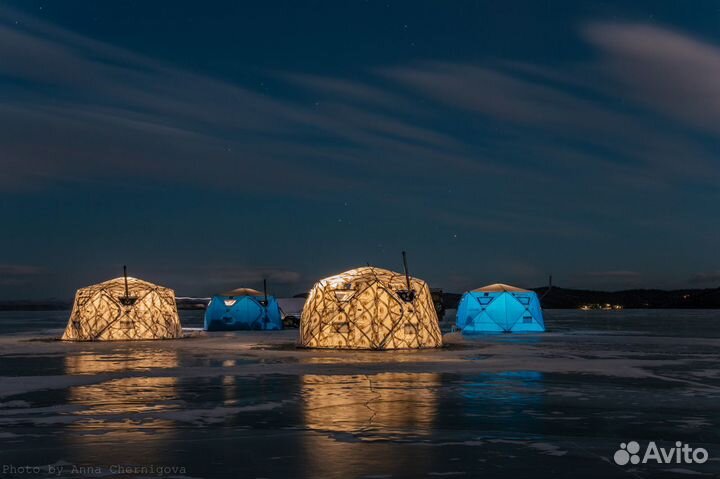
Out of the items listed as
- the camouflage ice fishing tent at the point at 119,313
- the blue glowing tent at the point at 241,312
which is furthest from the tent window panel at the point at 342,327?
the blue glowing tent at the point at 241,312

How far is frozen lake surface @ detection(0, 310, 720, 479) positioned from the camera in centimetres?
969

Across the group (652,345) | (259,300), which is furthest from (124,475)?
(259,300)

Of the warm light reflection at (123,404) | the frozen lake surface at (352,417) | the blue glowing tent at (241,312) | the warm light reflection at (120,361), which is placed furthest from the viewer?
the blue glowing tent at (241,312)

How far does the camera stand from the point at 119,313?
42094mm

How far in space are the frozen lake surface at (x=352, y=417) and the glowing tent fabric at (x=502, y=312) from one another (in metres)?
28.0

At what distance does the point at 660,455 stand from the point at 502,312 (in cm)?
4375

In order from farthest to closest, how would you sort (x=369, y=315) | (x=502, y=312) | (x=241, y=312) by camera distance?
(x=241, y=312), (x=502, y=312), (x=369, y=315)

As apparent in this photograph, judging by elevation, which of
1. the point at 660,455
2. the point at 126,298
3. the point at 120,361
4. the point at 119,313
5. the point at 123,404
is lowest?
the point at 660,455

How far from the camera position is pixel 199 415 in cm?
1370

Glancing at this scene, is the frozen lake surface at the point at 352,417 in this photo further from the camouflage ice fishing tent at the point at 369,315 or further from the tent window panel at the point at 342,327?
the tent window panel at the point at 342,327

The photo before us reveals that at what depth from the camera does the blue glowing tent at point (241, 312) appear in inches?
2443

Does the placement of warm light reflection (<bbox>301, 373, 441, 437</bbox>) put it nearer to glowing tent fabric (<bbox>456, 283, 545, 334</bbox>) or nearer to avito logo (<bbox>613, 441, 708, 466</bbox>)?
avito logo (<bbox>613, 441, 708, 466</bbox>)

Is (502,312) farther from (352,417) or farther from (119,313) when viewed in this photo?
(352,417)

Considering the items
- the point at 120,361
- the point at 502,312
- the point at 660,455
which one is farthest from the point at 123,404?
the point at 502,312
